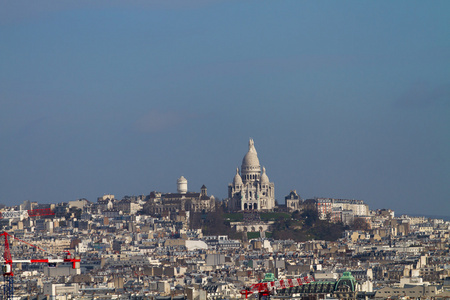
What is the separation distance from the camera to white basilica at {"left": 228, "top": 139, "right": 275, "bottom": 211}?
184 m

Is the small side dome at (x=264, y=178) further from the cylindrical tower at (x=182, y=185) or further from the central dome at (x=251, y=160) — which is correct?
the cylindrical tower at (x=182, y=185)

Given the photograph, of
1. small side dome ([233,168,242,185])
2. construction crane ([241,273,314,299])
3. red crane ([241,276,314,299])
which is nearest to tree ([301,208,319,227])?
small side dome ([233,168,242,185])

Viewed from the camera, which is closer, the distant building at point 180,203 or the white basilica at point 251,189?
the distant building at point 180,203

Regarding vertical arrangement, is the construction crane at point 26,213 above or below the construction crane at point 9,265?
above

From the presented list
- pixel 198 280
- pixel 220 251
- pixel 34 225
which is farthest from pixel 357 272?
pixel 34 225

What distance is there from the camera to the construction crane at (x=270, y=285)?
76287 mm

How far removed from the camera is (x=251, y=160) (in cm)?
19638

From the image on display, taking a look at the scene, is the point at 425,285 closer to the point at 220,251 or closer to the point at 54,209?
the point at 220,251

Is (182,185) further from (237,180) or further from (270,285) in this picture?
→ (270,285)

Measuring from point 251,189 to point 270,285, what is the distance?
337ft

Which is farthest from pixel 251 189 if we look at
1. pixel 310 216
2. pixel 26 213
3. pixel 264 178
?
pixel 26 213

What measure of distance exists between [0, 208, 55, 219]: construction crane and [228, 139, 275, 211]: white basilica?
22.6m

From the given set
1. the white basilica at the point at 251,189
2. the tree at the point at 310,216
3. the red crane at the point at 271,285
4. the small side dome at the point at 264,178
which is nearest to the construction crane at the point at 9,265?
the red crane at the point at 271,285

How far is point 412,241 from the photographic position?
472 feet
